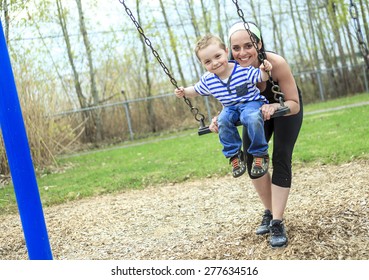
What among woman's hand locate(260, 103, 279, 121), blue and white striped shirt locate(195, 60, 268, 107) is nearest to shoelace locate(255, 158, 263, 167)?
woman's hand locate(260, 103, 279, 121)

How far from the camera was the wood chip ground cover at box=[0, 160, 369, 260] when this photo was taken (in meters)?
3.18

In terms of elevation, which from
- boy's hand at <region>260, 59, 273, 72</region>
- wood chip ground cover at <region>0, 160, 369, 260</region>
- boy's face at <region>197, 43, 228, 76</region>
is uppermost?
boy's face at <region>197, 43, 228, 76</region>

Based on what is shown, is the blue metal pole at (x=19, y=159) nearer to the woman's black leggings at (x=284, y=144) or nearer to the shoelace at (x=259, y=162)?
the shoelace at (x=259, y=162)

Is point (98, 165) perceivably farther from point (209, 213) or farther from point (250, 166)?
point (250, 166)

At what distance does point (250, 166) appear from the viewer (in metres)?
3.18

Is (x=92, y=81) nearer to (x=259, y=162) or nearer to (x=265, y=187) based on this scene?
(x=265, y=187)

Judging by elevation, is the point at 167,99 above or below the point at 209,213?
above

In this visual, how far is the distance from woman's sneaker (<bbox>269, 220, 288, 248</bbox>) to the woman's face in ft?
3.12

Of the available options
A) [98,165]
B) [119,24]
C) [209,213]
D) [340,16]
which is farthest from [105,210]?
[340,16]

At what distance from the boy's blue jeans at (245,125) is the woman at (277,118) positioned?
61 millimetres

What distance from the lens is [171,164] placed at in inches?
299

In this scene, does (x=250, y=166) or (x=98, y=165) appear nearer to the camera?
(x=250, y=166)

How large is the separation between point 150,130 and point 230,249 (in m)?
12.3

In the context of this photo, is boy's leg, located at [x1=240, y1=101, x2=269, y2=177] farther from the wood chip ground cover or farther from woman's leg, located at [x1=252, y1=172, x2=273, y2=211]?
the wood chip ground cover
